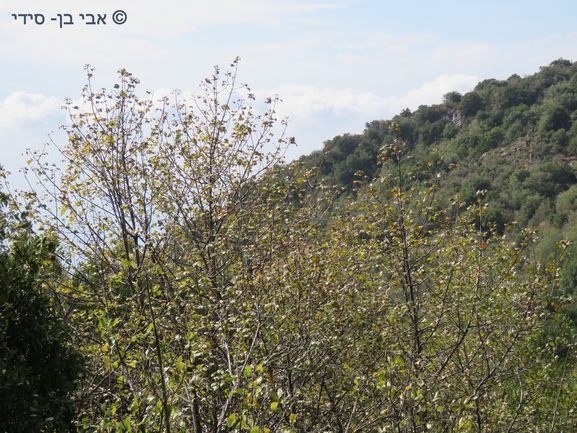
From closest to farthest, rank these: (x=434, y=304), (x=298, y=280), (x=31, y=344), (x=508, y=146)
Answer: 1. (x=31, y=344)
2. (x=298, y=280)
3. (x=434, y=304)
4. (x=508, y=146)

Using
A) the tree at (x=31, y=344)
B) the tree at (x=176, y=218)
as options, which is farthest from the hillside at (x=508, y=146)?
the tree at (x=31, y=344)

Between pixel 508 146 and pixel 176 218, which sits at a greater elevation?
pixel 508 146

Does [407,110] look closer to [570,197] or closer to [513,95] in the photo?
[513,95]

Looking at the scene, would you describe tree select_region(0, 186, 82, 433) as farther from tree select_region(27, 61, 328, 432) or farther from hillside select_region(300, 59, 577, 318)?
hillside select_region(300, 59, 577, 318)

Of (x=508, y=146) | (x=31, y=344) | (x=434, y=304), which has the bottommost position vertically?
(x=434, y=304)

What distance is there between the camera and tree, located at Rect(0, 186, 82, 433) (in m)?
5.11

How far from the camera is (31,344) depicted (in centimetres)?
566

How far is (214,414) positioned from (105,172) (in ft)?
14.9

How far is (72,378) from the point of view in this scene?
5852 mm

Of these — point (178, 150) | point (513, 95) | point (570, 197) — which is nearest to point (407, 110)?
point (513, 95)

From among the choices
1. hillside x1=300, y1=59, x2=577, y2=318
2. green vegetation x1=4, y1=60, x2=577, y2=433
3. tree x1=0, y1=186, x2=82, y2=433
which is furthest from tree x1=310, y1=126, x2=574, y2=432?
hillside x1=300, y1=59, x2=577, y2=318

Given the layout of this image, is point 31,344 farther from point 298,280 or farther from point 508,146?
point 508,146

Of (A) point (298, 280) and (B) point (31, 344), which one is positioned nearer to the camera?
(B) point (31, 344)

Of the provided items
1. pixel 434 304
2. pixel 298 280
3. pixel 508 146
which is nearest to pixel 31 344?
→ pixel 298 280
